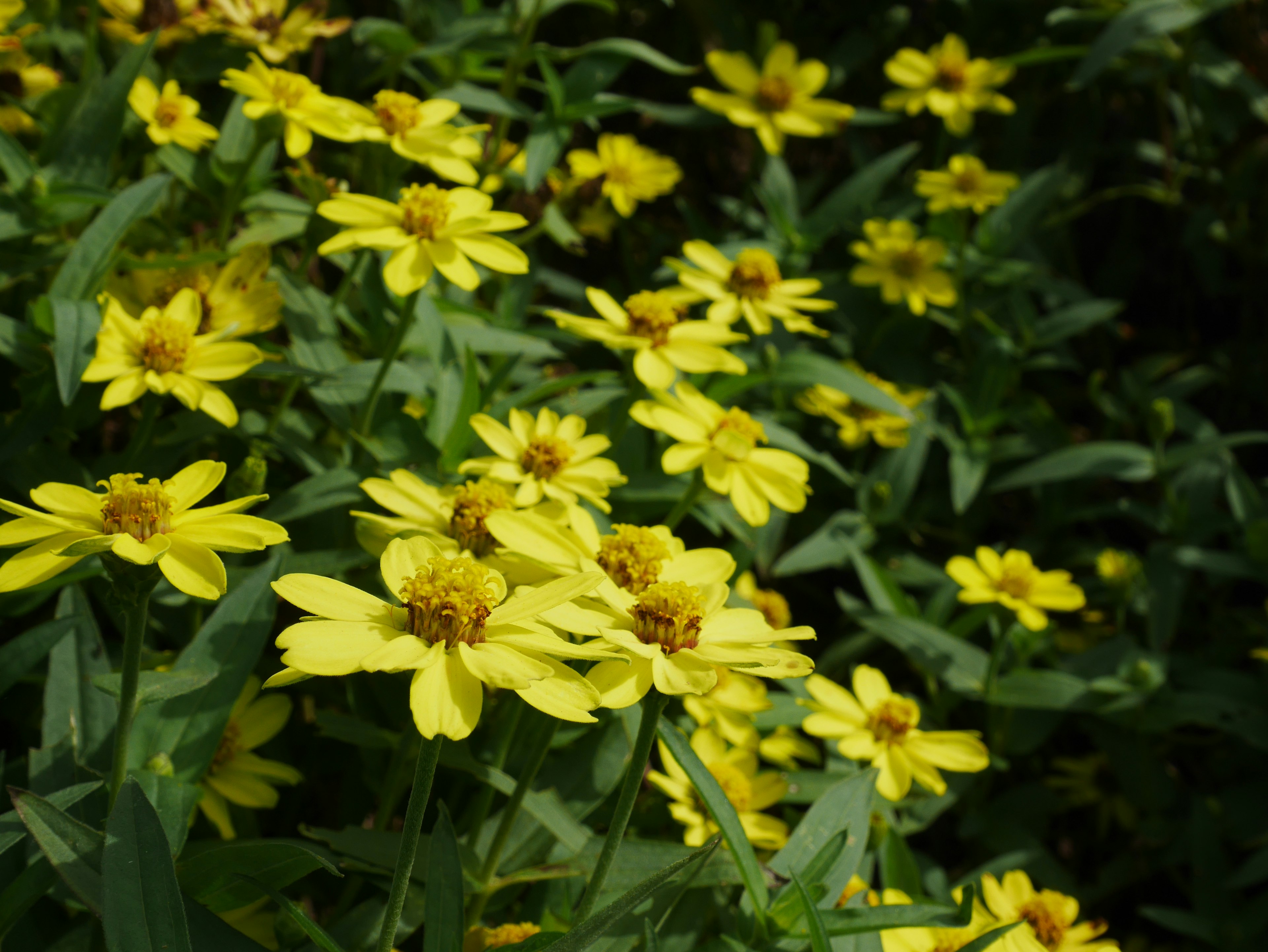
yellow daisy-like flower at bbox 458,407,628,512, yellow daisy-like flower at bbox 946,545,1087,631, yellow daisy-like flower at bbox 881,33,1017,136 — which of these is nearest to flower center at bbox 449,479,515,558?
yellow daisy-like flower at bbox 458,407,628,512

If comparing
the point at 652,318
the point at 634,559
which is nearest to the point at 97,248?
the point at 652,318

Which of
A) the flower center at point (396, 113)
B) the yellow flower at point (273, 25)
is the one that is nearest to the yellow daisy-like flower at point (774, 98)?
the yellow flower at point (273, 25)

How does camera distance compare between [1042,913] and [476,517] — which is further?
[1042,913]

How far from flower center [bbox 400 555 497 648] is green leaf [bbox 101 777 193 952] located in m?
0.23

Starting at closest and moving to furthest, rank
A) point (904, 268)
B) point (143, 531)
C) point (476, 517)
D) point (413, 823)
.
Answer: point (413, 823), point (143, 531), point (476, 517), point (904, 268)

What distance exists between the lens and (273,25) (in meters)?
1.61

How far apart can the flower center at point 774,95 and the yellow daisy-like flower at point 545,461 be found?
1.18m

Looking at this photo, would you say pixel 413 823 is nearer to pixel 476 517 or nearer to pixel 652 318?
pixel 476 517

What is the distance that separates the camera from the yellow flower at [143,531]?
0.79m

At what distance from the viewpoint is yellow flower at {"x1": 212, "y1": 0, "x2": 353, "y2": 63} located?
5.16ft

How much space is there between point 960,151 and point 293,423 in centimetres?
184

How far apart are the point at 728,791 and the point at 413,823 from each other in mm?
660

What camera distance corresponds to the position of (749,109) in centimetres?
214

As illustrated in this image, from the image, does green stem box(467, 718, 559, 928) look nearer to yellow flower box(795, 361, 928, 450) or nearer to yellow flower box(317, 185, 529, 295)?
yellow flower box(317, 185, 529, 295)
